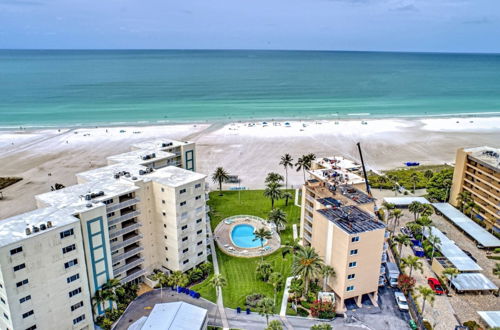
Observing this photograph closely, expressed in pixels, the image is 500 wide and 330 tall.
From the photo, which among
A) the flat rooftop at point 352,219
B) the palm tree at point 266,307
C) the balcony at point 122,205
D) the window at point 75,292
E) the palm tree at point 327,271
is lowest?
the palm tree at point 266,307

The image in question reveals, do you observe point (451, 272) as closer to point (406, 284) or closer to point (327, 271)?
point (406, 284)

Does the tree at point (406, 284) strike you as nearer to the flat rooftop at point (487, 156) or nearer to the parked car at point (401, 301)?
the parked car at point (401, 301)

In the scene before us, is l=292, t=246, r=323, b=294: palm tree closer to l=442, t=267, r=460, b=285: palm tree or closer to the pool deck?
the pool deck

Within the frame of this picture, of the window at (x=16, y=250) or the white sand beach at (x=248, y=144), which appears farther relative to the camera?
the white sand beach at (x=248, y=144)

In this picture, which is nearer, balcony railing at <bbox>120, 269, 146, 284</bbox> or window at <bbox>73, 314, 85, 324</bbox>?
window at <bbox>73, 314, 85, 324</bbox>

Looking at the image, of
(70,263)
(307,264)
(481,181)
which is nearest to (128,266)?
(70,263)

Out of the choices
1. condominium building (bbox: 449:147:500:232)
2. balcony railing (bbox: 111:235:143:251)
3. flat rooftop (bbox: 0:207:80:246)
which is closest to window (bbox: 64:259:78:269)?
flat rooftop (bbox: 0:207:80:246)

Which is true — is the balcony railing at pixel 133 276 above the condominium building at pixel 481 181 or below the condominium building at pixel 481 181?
below

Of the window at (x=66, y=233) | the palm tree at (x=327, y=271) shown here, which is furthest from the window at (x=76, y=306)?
the palm tree at (x=327, y=271)
